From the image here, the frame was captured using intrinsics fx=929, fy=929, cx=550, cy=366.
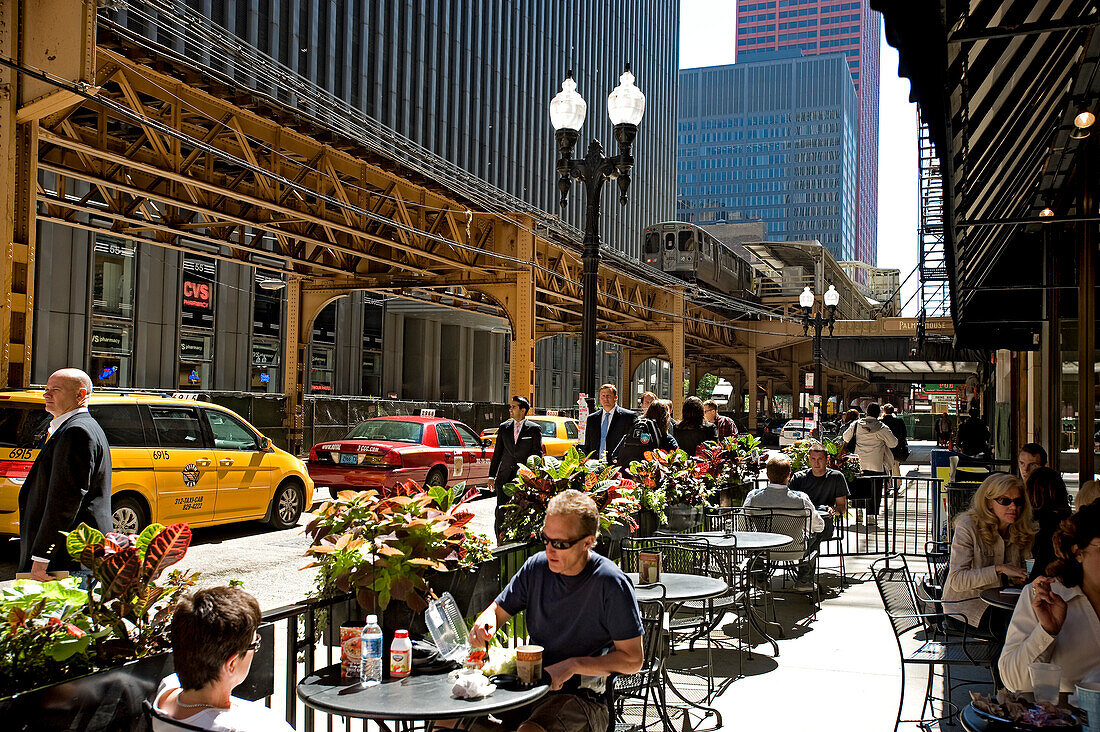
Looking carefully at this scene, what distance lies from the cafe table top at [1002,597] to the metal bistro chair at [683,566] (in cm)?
177

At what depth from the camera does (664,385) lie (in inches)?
3930

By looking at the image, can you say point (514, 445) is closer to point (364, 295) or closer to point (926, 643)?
point (926, 643)

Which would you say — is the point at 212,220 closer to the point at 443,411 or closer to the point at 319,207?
the point at 319,207

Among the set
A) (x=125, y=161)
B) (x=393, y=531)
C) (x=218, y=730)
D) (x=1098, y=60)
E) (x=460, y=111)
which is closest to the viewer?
(x=218, y=730)

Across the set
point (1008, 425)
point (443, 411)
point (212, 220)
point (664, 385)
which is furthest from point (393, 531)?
point (664, 385)

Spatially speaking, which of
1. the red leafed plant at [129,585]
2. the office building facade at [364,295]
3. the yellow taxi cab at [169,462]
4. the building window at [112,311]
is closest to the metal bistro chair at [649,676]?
the red leafed plant at [129,585]

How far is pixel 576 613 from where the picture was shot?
14.2ft

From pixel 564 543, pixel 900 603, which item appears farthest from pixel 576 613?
pixel 900 603

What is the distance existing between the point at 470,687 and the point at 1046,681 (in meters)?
2.14

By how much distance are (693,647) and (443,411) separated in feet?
67.7

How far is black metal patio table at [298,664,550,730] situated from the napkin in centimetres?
2

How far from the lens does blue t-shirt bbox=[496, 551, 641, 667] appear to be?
4.27m

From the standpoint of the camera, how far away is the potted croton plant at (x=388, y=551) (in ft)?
14.5

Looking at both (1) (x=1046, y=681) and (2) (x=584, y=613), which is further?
(2) (x=584, y=613)
